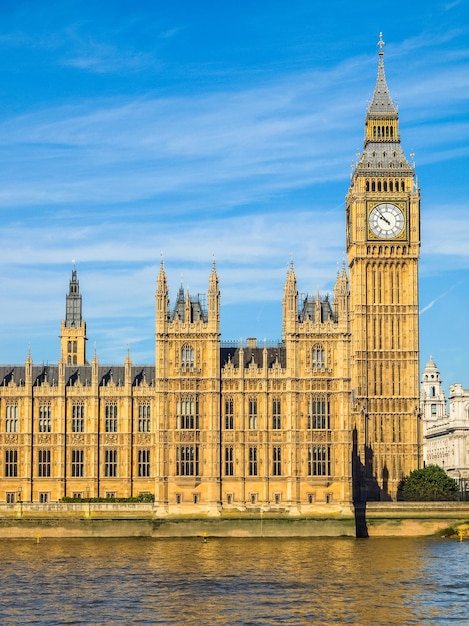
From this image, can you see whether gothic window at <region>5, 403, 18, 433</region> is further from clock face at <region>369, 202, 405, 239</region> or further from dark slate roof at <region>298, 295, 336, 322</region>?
clock face at <region>369, 202, 405, 239</region>

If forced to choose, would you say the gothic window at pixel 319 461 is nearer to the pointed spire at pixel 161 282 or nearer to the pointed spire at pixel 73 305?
the pointed spire at pixel 161 282

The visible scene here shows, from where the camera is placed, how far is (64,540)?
115562 mm

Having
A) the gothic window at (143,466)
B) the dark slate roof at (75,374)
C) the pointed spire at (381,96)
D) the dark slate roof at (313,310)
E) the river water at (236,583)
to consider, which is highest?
the pointed spire at (381,96)

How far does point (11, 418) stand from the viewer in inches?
5054

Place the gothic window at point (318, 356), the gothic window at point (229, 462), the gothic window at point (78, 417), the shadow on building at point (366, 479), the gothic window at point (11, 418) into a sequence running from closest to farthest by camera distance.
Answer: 1. the gothic window at point (229, 462)
2. the gothic window at point (318, 356)
3. the gothic window at point (11, 418)
4. the gothic window at point (78, 417)
5. the shadow on building at point (366, 479)

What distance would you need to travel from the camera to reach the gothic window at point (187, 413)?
120 m

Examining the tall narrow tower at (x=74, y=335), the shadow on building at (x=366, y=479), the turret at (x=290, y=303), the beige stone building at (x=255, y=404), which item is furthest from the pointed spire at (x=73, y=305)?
the turret at (x=290, y=303)

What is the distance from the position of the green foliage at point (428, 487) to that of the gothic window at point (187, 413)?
2489 cm

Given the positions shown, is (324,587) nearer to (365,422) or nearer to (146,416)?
(146,416)

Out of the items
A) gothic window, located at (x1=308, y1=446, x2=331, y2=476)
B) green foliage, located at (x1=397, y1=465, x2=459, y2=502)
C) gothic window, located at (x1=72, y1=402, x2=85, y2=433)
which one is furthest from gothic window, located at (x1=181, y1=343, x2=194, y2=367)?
green foliage, located at (x1=397, y1=465, x2=459, y2=502)

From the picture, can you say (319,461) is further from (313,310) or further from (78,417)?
(78,417)

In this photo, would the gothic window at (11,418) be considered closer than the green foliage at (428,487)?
No

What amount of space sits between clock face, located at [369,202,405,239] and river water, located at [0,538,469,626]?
160 ft

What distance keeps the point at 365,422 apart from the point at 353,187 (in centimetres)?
2930
